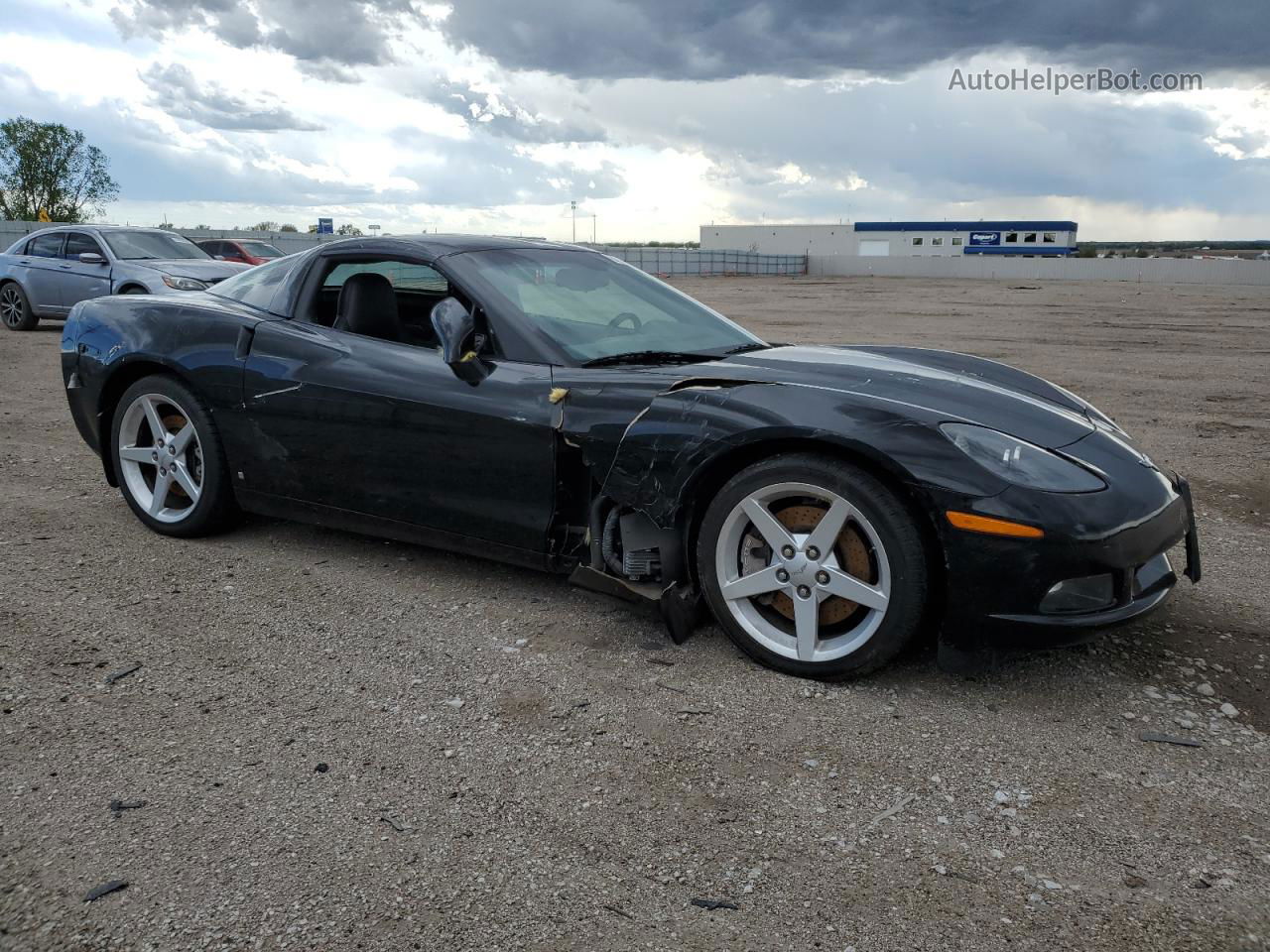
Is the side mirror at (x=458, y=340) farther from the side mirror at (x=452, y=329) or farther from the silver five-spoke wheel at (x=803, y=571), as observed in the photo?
the silver five-spoke wheel at (x=803, y=571)

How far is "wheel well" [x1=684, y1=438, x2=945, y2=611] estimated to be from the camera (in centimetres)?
315

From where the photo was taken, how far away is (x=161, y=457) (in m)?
4.89

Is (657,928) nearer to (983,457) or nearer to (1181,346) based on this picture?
(983,457)

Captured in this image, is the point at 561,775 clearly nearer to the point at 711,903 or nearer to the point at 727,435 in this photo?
the point at 711,903

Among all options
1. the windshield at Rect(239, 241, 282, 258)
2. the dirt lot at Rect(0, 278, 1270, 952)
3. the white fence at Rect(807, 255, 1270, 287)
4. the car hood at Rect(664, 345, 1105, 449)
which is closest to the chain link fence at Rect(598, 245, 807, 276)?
the white fence at Rect(807, 255, 1270, 287)

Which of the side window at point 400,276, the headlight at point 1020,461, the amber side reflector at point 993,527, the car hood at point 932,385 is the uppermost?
the side window at point 400,276

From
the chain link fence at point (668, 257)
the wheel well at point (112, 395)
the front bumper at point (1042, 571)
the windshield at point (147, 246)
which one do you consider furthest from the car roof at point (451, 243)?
the chain link fence at point (668, 257)

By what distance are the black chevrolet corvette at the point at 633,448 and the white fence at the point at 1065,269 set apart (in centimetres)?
5689

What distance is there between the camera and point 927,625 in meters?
3.33

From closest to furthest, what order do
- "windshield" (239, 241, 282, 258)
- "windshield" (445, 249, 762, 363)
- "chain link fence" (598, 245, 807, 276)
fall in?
"windshield" (445, 249, 762, 363) → "windshield" (239, 241, 282, 258) → "chain link fence" (598, 245, 807, 276)

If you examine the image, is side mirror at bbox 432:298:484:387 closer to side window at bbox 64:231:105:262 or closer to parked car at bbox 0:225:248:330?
parked car at bbox 0:225:248:330

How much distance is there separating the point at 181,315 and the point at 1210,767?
4.44 m

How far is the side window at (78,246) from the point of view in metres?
14.2

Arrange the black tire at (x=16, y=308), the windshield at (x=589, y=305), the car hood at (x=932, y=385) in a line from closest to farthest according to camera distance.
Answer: the car hood at (x=932, y=385) < the windshield at (x=589, y=305) < the black tire at (x=16, y=308)
